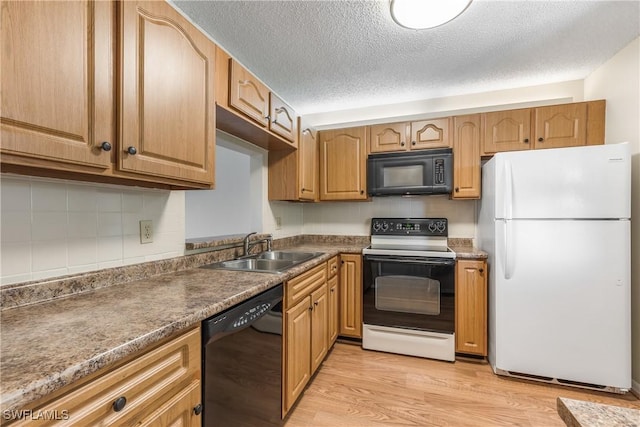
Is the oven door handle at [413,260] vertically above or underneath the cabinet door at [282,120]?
underneath

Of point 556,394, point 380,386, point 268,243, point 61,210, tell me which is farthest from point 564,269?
point 61,210

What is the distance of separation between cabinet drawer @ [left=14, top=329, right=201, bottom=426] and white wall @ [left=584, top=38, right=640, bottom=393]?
2661 mm

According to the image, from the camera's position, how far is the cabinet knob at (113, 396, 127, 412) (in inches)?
24.9

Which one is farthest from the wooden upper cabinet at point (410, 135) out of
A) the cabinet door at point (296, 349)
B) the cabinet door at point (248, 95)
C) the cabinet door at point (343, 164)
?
the cabinet door at point (296, 349)

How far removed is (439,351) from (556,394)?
0.73m

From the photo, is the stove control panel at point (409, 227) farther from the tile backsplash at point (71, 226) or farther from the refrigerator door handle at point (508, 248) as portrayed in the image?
the tile backsplash at point (71, 226)

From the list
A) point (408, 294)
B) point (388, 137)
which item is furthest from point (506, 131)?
point (408, 294)

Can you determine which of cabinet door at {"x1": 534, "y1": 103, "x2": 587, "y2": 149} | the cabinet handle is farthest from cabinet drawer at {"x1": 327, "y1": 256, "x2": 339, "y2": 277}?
cabinet door at {"x1": 534, "y1": 103, "x2": 587, "y2": 149}

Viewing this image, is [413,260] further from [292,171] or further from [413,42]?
[413,42]

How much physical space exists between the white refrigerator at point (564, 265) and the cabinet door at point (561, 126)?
48 cm

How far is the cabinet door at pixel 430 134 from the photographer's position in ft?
7.97

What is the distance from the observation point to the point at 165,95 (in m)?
1.06

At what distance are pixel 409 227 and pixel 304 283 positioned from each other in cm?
145

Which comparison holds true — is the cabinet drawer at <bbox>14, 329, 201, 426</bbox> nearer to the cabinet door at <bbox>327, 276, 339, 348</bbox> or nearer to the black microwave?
the cabinet door at <bbox>327, 276, 339, 348</bbox>
